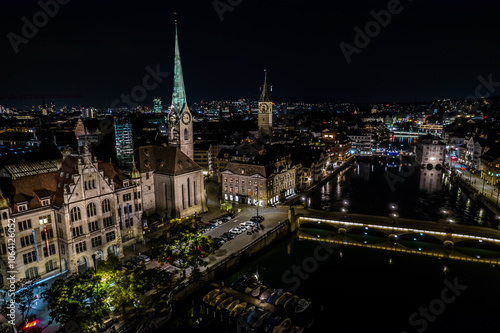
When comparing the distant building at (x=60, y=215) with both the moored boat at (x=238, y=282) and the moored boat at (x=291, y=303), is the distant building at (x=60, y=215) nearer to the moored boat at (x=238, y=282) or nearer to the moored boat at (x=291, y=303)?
the moored boat at (x=238, y=282)

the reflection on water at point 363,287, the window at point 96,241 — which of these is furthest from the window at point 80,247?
the reflection on water at point 363,287

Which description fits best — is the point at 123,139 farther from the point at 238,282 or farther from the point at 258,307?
the point at 258,307

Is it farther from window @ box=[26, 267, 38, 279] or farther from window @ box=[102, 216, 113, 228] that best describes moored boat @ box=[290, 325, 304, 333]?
window @ box=[26, 267, 38, 279]

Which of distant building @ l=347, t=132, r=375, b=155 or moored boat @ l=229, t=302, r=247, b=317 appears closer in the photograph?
moored boat @ l=229, t=302, r=247, b=317

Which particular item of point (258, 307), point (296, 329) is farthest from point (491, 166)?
point (258, 307)

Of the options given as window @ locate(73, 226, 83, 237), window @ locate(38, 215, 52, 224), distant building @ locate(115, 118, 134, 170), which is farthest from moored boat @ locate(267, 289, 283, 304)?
distant building @ locate(115, 118, 134, 170)

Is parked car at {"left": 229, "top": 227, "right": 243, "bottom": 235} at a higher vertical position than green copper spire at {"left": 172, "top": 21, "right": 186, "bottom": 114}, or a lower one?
lower
